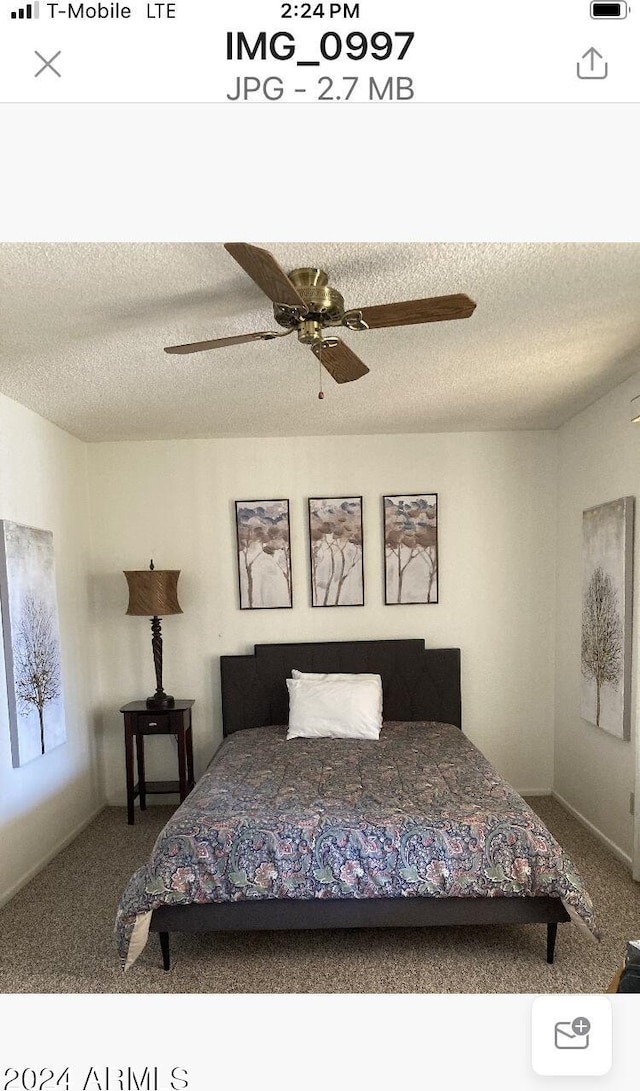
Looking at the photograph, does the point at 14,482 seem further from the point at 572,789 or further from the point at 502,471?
the point at 572,789

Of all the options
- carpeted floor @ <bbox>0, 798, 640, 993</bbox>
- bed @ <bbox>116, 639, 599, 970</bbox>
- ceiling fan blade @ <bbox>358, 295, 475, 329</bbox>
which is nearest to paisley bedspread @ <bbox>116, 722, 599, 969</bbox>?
bed @ <bbox>116, 639, 599, 970</bbox>

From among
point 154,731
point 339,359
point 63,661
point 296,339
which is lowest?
point 154,731

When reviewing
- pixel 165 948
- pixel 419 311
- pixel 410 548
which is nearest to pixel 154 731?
pixel 165 948

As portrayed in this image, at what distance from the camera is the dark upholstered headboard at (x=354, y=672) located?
12.8ft

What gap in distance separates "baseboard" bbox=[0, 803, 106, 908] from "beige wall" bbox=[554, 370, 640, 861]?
295 centimetres

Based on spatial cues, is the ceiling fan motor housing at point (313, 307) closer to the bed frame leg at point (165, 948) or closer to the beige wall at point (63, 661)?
the beige wall at point (63, 661)

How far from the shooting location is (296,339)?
2.34 metres

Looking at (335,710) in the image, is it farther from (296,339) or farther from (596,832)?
(296,339)
